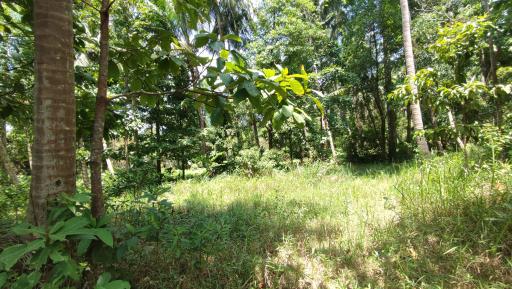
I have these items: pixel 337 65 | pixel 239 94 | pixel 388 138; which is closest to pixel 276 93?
pixel 239 94

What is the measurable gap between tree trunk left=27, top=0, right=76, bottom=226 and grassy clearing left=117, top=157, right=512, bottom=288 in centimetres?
76

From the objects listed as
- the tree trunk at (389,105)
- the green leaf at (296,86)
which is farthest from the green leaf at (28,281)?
the tree trunk at (389,105)

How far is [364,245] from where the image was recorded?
95.7 inches

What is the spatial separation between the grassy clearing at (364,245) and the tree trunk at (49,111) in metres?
0.76

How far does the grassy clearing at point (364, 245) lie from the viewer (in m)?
1.94

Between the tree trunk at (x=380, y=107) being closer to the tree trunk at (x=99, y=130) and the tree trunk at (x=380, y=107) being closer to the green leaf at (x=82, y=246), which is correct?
the tree trunk at (x=99, y=130)

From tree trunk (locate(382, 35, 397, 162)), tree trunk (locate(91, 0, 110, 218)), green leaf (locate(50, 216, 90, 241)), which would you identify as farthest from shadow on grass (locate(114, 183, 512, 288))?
tree trunk (locate(382, 35, 397, 162))

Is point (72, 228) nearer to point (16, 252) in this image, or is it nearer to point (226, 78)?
point (16, 252)

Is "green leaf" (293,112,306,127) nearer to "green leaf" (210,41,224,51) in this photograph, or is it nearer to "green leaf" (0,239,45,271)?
"green leaf" (210,41,224,51)

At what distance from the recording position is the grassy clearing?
6.38ft

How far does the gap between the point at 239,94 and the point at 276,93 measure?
0.65ft

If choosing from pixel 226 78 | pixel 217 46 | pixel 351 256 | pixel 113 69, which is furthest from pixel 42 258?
pixel 351 256

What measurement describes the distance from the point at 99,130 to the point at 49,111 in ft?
1.04

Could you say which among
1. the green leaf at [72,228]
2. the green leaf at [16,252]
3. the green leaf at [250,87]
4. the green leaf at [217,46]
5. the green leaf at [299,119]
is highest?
the green leaf at [217,46]
